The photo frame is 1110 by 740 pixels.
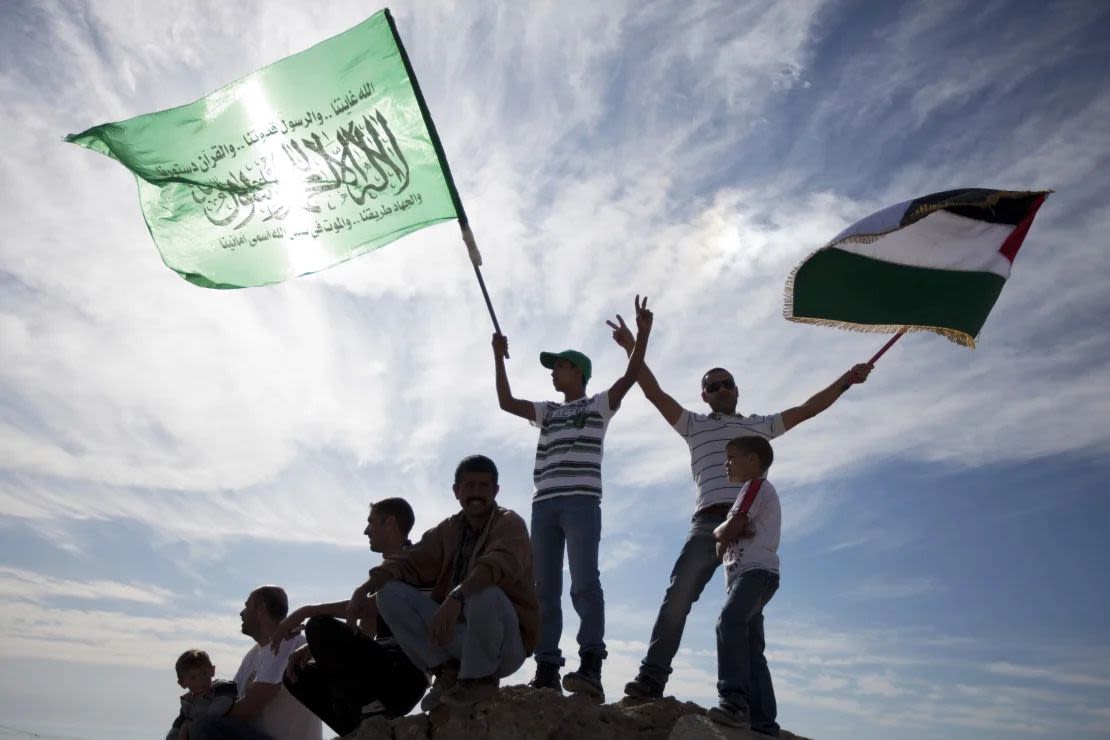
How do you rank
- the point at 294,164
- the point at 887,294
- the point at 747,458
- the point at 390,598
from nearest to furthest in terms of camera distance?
the point at 390,598, the point at 747,458, the point at 887,294, the point at 294,164

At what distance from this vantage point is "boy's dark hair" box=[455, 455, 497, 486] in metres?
5.31

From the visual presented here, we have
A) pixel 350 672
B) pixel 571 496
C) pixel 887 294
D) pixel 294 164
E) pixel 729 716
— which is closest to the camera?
pixel 350 672

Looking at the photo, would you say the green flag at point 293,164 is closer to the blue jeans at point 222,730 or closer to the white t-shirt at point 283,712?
the white t-shirt at point 283,712

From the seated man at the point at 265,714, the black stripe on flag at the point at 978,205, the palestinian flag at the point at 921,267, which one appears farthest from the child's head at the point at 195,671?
the black stripe on flag at the point at 978,205

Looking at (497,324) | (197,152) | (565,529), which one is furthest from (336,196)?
(565,529)

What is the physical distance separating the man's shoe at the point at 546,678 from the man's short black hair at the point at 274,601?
202 cm

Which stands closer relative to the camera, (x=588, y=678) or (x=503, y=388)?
(x=588, y=678)

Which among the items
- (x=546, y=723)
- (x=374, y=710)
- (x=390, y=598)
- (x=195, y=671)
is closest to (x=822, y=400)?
(x=546, y=723)

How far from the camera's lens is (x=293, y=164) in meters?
8.40

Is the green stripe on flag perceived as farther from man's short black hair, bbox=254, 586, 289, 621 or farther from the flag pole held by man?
man's short black hair, bbox=254, 586, 289, 621

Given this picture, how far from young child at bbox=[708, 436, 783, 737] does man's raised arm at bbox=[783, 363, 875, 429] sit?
125 centimetres

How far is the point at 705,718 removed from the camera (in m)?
5.48

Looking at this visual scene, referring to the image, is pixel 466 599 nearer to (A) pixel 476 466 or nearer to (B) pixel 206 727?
(A) pixel 476 466

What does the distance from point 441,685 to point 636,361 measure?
10.7 ft
